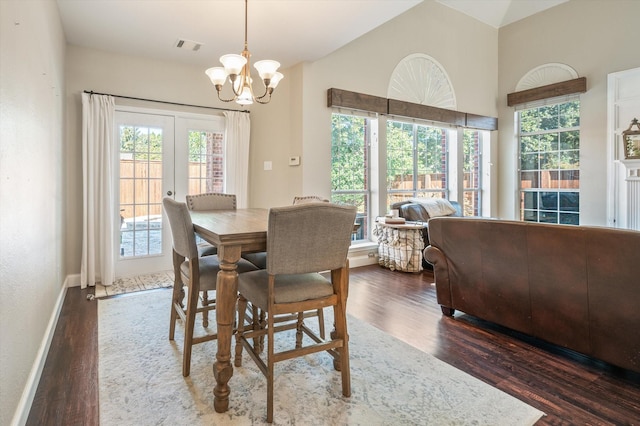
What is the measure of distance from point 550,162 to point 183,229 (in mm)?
6270

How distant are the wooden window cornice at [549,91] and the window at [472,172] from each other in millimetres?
800

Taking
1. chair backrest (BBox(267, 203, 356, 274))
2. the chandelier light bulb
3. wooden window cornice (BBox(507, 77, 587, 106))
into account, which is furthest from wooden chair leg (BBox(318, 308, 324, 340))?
wooden window cornice (BBox(507, 77, 587, 106))

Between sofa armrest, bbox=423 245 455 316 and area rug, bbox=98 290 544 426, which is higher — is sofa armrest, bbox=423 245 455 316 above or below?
above

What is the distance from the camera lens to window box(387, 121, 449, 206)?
5363 mm

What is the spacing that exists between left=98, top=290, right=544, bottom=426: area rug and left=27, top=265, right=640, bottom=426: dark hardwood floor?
9 cm

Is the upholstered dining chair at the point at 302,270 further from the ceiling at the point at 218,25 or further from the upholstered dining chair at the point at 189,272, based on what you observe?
the ceiling at the point at 218,25

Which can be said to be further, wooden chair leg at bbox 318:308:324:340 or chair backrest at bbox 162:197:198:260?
wooden chair leg at bbox 318:308:324:340

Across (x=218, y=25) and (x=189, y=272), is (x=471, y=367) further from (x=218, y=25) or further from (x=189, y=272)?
(x=218, y=25)

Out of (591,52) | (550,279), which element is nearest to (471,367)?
(550,279)

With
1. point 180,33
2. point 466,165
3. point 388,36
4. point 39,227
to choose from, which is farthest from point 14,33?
point 466,165

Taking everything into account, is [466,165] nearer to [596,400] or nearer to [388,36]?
[388,36]

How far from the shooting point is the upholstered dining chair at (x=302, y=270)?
5.40 ft

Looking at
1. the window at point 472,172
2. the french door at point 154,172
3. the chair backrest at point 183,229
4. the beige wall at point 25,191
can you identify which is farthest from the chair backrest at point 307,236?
the window at point 472,172

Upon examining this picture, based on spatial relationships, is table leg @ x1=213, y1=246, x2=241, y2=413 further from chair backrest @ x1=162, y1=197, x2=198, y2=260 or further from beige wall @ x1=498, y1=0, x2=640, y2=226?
beige wall @ x1=498, y1=0, x2=640, y2=226
